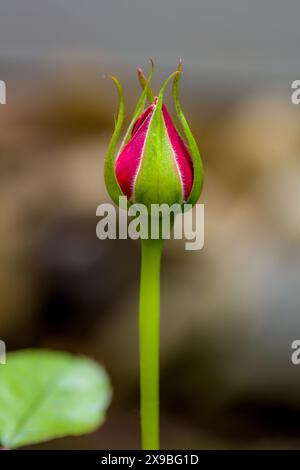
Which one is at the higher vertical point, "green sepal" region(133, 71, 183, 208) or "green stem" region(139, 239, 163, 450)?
"green sepal" region(133, 71, 183, 208)

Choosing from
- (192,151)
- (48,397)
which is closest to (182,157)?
(192,151)

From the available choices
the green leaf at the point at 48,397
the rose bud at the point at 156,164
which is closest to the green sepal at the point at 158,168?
the rose bud at the point at 156,164

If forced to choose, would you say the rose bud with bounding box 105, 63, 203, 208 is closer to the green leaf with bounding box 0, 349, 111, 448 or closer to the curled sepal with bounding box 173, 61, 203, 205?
the curled sepal with bounding box 173, 61, 203, 205

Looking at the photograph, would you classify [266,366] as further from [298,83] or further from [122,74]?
[122,74]

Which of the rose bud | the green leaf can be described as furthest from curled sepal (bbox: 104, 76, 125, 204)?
the green leaf

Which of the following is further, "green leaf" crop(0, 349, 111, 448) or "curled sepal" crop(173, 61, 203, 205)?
"green leaf" crop(0, 349, 111, 448)

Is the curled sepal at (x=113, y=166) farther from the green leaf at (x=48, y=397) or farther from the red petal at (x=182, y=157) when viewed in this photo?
the green leaf at (x=48, y=397)
